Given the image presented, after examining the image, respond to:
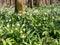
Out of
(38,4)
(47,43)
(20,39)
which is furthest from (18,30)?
(38,4)

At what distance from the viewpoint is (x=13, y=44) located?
3.79 metres

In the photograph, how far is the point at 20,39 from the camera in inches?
154

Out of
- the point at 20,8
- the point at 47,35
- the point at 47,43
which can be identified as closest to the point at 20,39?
the point at 47,43

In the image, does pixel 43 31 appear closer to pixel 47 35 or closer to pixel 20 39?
pixel 47 35

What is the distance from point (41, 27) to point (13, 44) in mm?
1645

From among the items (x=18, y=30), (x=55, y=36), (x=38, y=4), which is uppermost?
(x=18, y=30)

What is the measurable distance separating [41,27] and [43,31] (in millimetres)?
414

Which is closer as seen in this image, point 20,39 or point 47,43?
point 20,39

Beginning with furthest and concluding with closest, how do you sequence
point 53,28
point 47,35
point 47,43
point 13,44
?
point 53,28
point 47,35
point 47,43
point 13,44

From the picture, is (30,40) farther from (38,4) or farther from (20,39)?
(38,4)

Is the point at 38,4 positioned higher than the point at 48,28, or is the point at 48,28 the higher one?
the point at 48,28

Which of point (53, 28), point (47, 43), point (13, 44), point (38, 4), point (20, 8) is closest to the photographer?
point (13, 44)

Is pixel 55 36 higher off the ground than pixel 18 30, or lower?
lower

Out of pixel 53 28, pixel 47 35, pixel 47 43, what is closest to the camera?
pixel 47 43
